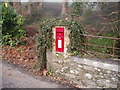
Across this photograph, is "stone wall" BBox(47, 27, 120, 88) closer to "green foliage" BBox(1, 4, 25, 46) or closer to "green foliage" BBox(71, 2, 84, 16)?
"green foliage" BBox(1, 4, 25, 46)

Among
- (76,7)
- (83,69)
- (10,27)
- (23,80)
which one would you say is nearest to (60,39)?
(83,69)

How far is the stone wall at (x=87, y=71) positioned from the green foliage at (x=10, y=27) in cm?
343

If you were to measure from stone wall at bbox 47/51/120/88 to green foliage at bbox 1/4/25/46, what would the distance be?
343 centimetres

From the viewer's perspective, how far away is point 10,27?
23.8ft

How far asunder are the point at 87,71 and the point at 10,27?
547 centimetres

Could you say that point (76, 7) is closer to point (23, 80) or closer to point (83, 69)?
point (83, 69)

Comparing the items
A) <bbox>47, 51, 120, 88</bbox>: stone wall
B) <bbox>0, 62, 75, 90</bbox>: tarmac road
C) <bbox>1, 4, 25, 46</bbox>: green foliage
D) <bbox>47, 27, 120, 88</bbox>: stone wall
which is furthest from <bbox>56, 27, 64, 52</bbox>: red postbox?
<bbox>1, 4, 25, 46</bbox>: green foliage

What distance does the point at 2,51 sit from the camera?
6207 mm

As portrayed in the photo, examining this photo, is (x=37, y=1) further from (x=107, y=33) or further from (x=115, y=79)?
(x=115, y=79)

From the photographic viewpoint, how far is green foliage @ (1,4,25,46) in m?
6.77

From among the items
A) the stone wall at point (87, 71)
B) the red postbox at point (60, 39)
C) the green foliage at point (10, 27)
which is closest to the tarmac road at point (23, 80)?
the stone wall at point (87, 71)

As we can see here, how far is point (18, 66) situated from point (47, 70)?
1362 mm

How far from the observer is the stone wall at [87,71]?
3334 millimetres

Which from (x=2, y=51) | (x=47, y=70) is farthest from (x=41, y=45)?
(x=2, y=51)
